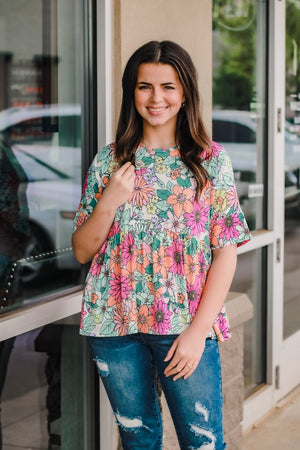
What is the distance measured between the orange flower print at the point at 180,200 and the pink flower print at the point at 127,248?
0.15 metres

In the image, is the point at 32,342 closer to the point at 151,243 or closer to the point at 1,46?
the point at 151,243

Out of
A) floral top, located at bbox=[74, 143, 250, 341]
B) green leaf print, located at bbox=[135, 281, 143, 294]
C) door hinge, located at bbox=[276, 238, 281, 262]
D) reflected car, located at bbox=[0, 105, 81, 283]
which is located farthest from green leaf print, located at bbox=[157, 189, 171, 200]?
door hinge, located at bbox=[276, 238, 281, 262]

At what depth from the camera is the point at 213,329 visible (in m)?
2.06

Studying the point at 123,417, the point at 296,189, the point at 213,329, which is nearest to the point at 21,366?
the point at 123,417

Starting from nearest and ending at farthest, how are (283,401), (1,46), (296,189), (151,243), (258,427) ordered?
(151,243)
(1,46)
(258,427)
(283,401)
(296,189)

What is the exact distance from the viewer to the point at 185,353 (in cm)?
195

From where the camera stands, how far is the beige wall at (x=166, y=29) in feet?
8.91

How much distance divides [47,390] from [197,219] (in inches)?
41.9

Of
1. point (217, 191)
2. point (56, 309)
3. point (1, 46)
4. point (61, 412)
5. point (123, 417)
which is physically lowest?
point (61, 412)

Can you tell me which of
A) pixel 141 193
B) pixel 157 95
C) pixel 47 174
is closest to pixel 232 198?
pixel 141 193

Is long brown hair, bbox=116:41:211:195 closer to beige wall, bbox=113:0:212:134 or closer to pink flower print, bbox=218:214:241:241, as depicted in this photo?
pink flower print, bbox=218:214:241:241

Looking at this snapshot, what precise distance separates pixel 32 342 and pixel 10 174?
60cm

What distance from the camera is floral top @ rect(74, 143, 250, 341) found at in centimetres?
201

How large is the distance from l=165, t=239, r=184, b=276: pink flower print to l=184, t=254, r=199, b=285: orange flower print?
1 cm
